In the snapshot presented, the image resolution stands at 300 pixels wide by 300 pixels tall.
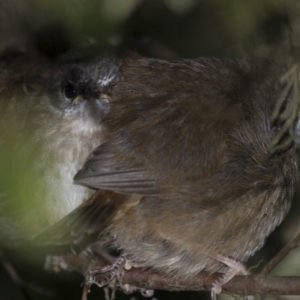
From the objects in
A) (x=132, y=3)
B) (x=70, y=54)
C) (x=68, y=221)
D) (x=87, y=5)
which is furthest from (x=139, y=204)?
(x=132, y=3)

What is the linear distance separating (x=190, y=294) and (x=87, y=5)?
2.92 metres

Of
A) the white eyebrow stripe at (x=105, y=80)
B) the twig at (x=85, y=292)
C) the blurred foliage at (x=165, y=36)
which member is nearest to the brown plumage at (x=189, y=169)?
the white eyebrow stripe at (x=105, y=80)

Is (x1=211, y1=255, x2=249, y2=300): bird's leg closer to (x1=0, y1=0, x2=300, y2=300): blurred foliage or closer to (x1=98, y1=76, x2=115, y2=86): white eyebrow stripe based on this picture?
(x1=0, y1=0, x2=300, y2=300): blurred foliage

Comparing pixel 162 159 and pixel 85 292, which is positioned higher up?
pixel 162 159

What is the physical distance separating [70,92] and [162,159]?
1.13m

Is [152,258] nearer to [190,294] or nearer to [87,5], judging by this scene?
[87,5]

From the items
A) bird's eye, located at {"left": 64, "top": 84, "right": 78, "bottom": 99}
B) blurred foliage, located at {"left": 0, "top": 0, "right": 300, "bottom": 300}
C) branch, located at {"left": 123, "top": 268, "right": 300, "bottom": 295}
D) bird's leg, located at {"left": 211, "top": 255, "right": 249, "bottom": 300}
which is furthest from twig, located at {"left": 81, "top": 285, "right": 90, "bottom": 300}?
bird's eye, located at {"left": 64, "top": 84, "right": 78, "bottom": 99}

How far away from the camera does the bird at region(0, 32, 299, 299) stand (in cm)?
346

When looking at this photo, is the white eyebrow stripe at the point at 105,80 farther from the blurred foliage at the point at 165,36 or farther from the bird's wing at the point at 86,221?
the bird's wing at the point at 86,221

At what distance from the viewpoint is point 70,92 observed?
171 inches

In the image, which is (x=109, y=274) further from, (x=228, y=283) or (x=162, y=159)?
(x=162, y=159)

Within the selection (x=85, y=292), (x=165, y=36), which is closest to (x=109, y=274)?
(x=85, y=292)

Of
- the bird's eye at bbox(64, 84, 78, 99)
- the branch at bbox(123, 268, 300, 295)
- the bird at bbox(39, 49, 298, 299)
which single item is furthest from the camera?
the bird's eye at bbox(64, 84, 78, 99)

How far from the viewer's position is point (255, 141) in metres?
3.82
